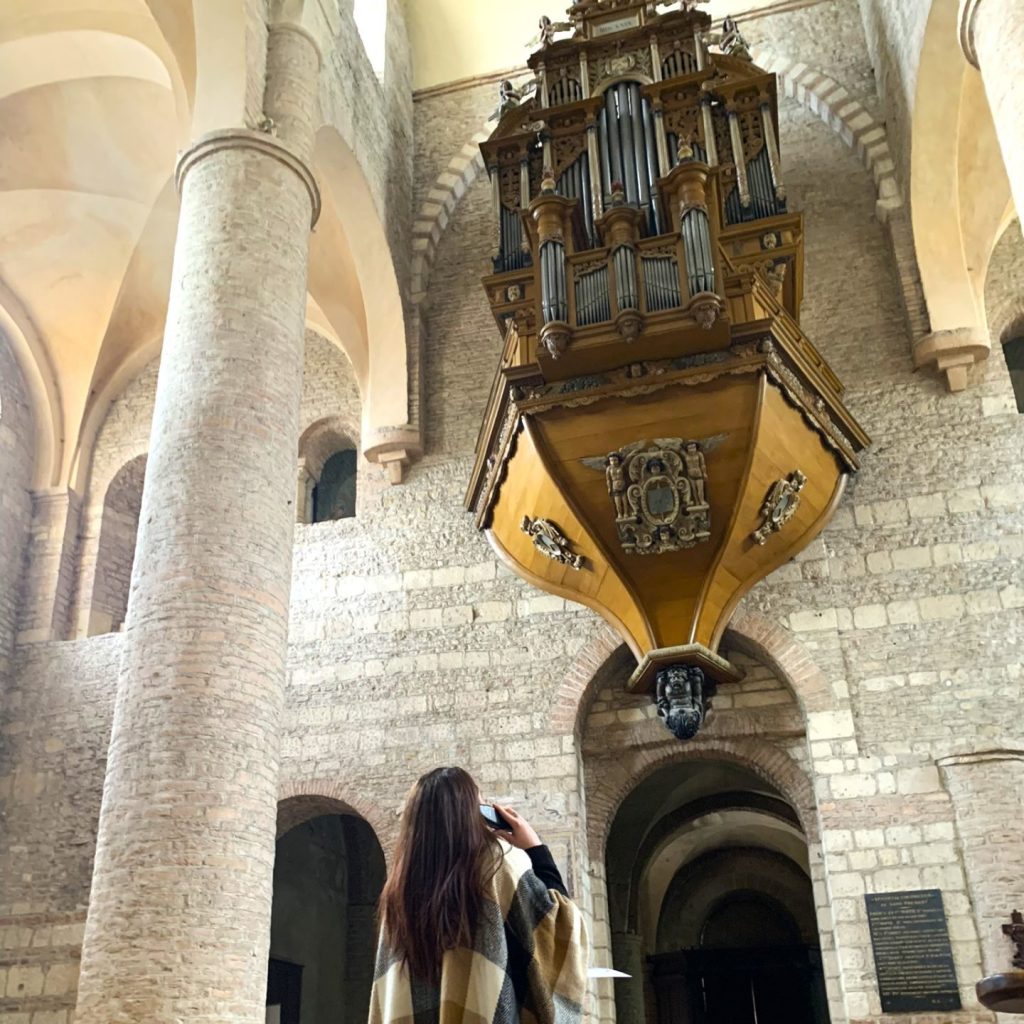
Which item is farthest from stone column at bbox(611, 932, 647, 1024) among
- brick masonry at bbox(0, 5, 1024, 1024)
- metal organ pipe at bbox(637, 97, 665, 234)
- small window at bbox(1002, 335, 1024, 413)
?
metal organ pipe at bbox(637, 97, 665, 234)

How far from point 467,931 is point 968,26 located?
22.5 ft

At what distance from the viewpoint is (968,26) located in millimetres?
7262

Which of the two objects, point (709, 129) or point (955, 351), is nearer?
point (709, 129)

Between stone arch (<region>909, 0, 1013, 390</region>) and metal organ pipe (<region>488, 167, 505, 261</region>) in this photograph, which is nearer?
metal organ pipe (<region>488, 167, 505, 261</region>)

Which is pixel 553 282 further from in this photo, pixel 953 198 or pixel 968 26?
pixel 953 198

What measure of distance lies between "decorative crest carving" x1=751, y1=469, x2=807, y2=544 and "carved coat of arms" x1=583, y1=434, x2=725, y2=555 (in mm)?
476

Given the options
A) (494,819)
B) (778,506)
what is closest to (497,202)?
(778,506)

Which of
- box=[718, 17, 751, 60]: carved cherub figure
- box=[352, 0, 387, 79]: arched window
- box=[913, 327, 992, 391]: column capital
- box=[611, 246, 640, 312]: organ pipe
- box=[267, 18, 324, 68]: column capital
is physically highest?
box=[352, 0, 387, 79]: arched window

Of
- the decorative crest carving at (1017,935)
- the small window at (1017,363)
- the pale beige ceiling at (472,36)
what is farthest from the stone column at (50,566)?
the small window at (1017,363)

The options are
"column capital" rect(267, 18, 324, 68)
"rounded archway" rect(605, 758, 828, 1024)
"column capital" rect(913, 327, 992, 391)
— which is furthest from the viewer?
"rounded archway" rect(605, 758, 828, 1024)

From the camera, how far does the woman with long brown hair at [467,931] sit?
243 centimetres

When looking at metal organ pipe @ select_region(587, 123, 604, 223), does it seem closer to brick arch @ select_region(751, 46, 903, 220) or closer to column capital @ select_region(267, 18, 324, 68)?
column capital @ select_region(267, 18, 324, 68)

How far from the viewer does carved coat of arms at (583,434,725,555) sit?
8.38m

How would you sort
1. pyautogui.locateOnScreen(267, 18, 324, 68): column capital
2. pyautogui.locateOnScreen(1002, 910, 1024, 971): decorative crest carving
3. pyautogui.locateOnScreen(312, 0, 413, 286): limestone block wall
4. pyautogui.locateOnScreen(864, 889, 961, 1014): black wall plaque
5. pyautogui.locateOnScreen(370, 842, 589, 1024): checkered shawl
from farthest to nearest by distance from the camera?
pyautogui.locateOnScreen(312, 0, 413, 286): limestone block wall → pyautogui.locateOnScreen(267, 18, 324, 68): column capital → pyautogui.locateOnScreen(864, 889, 961, 1014): black wall plaque → pyautogui.locateOnScreen(1002, 910, 1024, 971): decorative crest carving → pyautogui.locateOnScreen(370, 842, 589, 1024): checkered shawl
